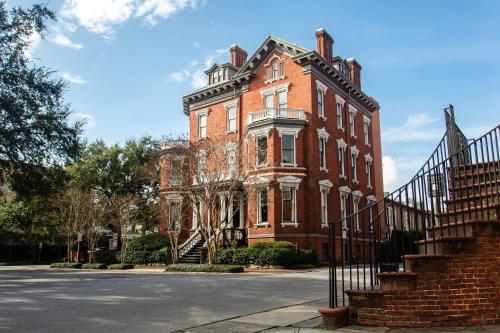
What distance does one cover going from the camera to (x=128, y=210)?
1244 inches

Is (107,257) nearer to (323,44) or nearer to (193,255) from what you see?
(193,255)

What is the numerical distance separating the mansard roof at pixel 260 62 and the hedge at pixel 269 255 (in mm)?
12710

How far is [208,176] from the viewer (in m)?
24.8

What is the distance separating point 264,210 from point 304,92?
8.55 m

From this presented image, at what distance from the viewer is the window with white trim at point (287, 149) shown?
2984 centimetres

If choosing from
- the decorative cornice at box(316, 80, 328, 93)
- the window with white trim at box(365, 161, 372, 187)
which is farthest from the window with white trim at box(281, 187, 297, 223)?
the window with white trim at box(365, 161, 372, 187)

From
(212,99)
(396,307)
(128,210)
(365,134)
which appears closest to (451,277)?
(396,307)

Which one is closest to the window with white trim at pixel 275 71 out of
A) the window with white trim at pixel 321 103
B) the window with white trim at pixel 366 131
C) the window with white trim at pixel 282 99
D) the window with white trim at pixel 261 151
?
the window with white trim at pixel 282 99

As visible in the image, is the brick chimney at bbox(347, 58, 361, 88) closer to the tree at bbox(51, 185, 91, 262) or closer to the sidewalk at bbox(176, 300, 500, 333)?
the tree at bbox(51, 185, 91, 262)

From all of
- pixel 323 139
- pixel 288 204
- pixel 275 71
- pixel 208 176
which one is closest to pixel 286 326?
pixel 208 176

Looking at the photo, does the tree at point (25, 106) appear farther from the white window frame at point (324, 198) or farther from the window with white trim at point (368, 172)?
the window with white trim at point (368, 172)

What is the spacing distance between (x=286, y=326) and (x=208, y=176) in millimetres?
18002

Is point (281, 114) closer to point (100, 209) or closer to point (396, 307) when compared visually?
point (100, 209)

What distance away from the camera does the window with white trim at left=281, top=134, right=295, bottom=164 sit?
2984cm
